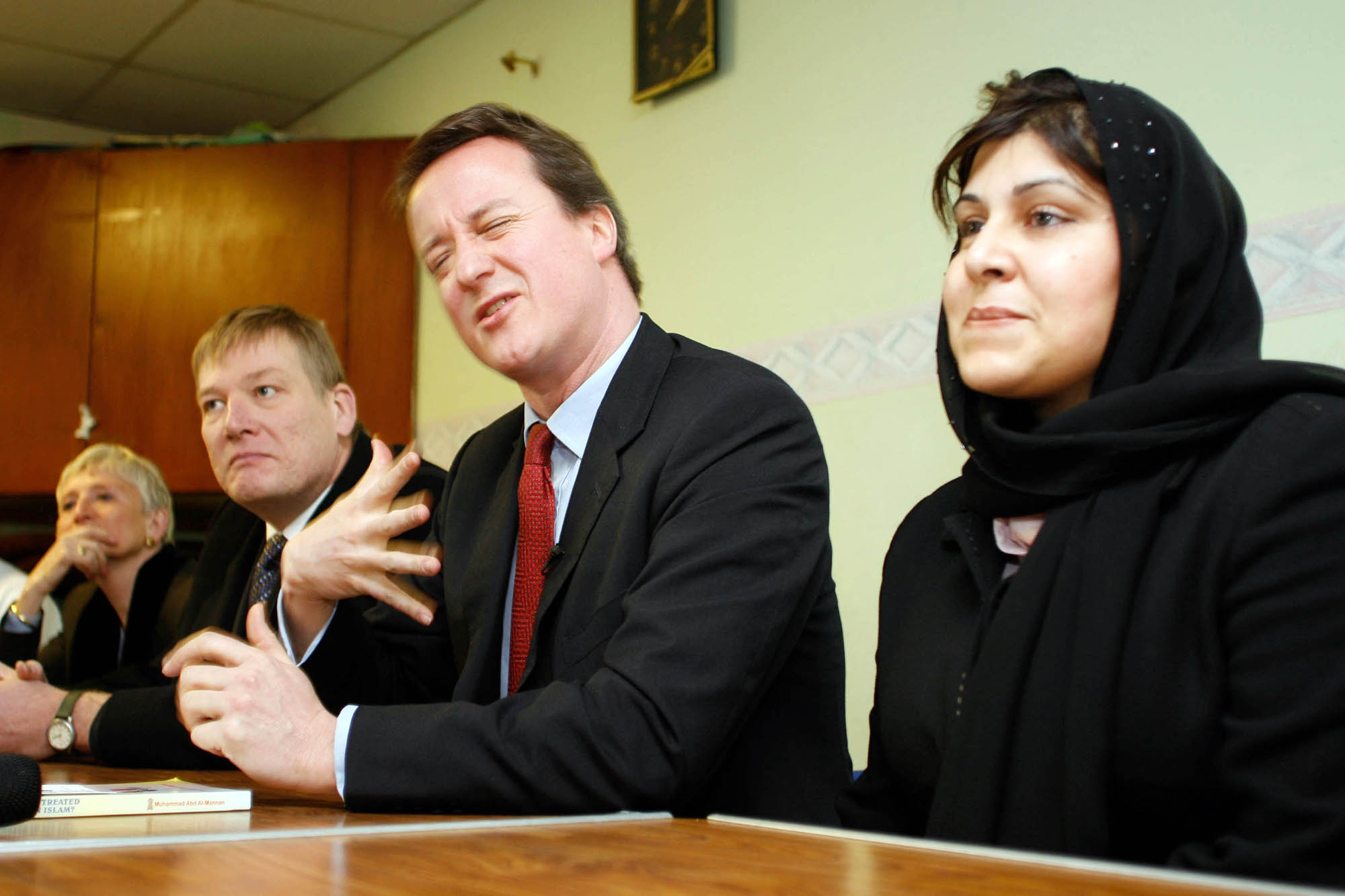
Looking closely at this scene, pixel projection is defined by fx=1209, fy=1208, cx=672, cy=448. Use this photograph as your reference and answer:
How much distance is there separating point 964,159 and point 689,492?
0.50 metres

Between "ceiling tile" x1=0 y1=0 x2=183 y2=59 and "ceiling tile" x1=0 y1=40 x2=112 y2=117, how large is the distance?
0.32ft

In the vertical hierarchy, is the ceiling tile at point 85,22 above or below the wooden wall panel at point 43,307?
above

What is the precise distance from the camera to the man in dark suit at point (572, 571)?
1.13m

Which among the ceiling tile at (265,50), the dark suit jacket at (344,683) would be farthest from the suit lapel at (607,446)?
the ceiling tile at (265,50)

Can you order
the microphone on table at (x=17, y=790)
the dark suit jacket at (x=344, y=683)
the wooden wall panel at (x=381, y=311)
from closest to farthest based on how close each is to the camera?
the microphone on table at (x=17, y=790) < the dark suit jacket at (x=344, y=683) < the wooden wall panel at (x=381, y=311)

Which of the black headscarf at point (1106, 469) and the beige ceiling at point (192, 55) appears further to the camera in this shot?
the beige ceiling at point (192, 55)

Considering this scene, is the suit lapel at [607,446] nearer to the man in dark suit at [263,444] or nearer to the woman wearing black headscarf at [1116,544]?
the woman wearing black headscarf at [1116,544]

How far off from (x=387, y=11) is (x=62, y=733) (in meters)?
2.86

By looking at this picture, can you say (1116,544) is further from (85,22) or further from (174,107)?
(174,107)

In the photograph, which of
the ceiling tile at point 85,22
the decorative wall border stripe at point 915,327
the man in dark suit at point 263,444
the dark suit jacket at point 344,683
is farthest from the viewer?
the ceiling tile at point 85,22

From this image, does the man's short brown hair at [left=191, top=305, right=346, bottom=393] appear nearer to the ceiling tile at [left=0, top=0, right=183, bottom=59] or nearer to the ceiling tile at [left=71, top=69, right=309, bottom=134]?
the ceiling tile at [left=0, top=0, right=183, bottom=59]

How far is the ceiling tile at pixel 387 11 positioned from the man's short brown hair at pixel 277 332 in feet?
5.88

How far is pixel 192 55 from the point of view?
4352mm

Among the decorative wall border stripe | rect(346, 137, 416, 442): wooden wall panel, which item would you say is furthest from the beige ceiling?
the decorative wall border stripe
